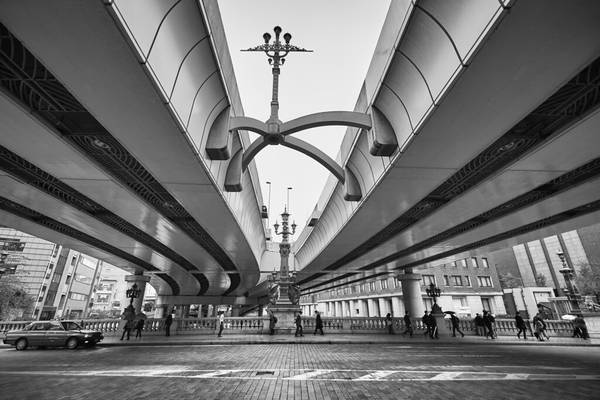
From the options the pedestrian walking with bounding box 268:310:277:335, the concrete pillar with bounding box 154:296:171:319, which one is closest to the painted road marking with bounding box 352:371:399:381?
the pedestrian walking with bounding box 268:310:277:335

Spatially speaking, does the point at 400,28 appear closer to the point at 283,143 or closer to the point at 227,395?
the point at 283,143

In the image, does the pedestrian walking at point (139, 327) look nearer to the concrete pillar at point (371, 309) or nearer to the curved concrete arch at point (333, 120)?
the curved concrete arch at point (333, 120)

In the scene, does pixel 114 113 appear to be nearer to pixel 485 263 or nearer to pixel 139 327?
pixel 139 327

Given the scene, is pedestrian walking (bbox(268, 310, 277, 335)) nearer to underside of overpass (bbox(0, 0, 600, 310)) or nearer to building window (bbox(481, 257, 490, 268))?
underside of overpass (bbox(0, 0, 600, 310))

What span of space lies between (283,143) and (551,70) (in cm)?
664

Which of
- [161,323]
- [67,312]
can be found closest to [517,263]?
[161,323]

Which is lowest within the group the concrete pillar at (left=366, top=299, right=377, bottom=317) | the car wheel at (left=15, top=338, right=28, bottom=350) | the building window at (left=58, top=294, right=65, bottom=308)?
the car wheel at (left=15, top=338, right=28, bottom=350)

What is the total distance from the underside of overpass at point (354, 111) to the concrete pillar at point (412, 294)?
47.8 feet

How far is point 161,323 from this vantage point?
23.0m

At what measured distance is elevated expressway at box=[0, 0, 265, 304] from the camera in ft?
15.3

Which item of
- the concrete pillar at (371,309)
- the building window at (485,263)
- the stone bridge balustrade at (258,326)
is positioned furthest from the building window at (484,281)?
the stone bridge balustrade at (258,326)

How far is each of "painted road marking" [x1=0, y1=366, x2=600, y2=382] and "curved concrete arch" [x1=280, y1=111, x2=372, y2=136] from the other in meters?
6.88

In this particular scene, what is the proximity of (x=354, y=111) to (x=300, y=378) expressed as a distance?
773cm

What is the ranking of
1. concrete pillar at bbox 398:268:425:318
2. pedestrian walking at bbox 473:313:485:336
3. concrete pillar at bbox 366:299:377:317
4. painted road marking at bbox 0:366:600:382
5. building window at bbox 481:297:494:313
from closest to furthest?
1. painted road marking at bbox 0:366:600:382
2. pedestrian walking at bbox 473:313:485:336
3. concrete pillar at bbox 398:268:425:318
4. building window at bbox 481:297:494:313
5. concrete pillar at bbox 366:299:377:317
